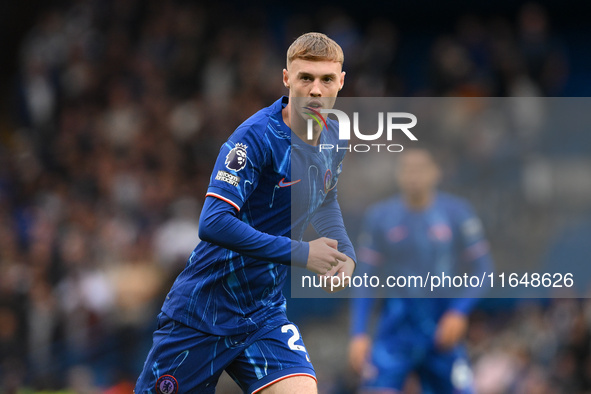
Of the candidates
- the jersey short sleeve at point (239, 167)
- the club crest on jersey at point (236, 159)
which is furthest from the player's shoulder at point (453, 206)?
the club crest on jersey at point (236, 159)

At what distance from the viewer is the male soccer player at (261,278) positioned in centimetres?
414

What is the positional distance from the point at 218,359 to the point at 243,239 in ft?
2.30

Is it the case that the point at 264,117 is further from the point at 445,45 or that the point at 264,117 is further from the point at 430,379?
the point at 445,45

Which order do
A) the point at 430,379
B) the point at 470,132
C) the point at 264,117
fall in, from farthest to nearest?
1. the point at 470,132
2. the point at 430,379
3. the point at 264,117

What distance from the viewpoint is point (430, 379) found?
23.1 feet

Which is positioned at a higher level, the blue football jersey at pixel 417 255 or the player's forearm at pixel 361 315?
the blue football jersey at pixel 417 255

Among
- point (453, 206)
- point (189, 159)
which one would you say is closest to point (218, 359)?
point (453, 206)

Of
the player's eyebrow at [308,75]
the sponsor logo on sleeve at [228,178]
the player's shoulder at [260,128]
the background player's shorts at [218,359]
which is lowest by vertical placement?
the background player's shorts at [218,359]

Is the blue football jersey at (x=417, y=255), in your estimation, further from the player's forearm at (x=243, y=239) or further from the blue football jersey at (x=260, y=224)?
the player's forearm at (x=243, y=239)

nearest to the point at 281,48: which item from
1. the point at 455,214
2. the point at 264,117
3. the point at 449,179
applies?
the point at 449,179

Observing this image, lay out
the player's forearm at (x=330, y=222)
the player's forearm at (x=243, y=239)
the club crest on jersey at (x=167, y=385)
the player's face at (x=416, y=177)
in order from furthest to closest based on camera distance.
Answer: the player's face at (x=416, y=177)
the player's forearm at (x=330, y=222)
the club crest on jersey at (x=167, y=385)
the player's forearm at (x=243, y=239)

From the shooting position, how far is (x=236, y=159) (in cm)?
396

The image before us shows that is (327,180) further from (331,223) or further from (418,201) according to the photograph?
(418,201)

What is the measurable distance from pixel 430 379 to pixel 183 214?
15.7 feet
